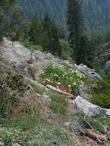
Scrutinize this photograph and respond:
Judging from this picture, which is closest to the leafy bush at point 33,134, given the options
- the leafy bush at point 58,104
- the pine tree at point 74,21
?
the leafy bush at point 58,104

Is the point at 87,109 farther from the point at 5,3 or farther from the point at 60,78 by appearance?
the point at 60,78

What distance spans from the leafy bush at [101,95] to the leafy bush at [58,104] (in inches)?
148

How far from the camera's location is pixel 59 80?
1853 centimetres

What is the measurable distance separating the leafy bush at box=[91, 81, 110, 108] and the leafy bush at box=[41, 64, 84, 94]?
77 centimetres

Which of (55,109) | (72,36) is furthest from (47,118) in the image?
(72,36)

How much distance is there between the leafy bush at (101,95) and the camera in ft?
56.5

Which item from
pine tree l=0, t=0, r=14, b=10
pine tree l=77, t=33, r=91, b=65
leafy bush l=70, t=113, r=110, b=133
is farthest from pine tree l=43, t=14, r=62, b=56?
leafy bush l=70, t=113, r=110, b=133

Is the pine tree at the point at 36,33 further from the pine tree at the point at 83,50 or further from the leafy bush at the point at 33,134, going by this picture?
the leafy bush at the point at 33,134

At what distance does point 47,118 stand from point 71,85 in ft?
21.0

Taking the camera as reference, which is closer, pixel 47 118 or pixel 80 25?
pixel 47 118

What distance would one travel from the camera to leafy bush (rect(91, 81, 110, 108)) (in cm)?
1722

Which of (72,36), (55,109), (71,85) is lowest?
(72,36)

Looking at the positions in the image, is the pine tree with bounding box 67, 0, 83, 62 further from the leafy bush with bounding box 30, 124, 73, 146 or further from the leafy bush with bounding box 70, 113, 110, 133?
the leafy bush with bounding box 30, 124, 73, 146

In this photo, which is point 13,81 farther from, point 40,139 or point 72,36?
point 72,36
